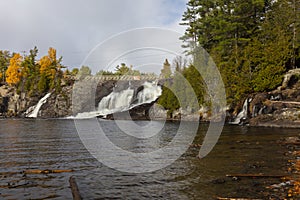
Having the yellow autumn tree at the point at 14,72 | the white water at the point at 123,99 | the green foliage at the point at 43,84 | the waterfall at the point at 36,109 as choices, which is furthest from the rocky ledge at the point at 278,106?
the yellow autumn tree at the point at 14,72

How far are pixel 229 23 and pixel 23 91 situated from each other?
80.1 m

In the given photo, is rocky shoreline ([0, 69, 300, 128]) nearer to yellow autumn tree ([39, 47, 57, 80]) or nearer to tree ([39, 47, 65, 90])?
tree ([39, 47, 65, 90])

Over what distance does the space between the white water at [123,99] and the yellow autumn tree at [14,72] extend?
2013 inches

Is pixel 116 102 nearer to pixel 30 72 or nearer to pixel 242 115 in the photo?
pixel 242 115

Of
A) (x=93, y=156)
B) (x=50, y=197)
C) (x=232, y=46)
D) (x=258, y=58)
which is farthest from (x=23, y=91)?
(x=50, y=197)

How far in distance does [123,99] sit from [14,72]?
2523 inches

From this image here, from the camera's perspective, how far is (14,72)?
115312 millimetres

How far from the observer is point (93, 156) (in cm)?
1823

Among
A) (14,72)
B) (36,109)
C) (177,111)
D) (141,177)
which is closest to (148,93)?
(177,111)

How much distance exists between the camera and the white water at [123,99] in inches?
2932

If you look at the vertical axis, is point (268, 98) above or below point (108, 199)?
above

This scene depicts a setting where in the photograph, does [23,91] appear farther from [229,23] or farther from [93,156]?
[93,156]

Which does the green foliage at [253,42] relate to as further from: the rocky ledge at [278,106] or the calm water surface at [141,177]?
the calm water surface at [141,177]

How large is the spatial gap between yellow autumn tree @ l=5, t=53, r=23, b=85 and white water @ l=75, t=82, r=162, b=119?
5113cm
